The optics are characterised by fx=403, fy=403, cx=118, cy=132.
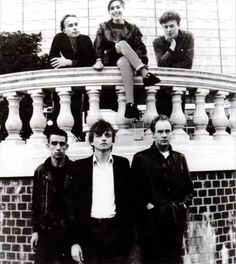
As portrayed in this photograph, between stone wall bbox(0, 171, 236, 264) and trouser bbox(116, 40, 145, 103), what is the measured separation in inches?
44.4

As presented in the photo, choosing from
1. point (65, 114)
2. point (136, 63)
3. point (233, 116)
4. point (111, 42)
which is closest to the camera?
point (136, 63)

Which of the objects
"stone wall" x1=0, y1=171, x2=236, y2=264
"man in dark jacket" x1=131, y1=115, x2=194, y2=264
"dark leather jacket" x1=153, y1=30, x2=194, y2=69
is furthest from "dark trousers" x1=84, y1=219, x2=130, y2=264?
"dark leather jacket" x1=153, y1=30, x2=194, y2=69

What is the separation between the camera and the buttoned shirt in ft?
10.2

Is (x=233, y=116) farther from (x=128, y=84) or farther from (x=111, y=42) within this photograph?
(x=111, y=42)

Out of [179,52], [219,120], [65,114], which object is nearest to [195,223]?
[219,120]

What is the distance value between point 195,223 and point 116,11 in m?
2.33

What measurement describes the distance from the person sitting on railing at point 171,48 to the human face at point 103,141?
48.0 inches

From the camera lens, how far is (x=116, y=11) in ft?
13.8

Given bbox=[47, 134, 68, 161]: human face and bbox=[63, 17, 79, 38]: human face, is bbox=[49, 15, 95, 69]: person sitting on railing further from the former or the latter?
bbox=[47, 134, 68, 161]: human face

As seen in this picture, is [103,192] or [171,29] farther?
[171,29]

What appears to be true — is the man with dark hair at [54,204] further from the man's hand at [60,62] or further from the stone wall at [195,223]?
the man's hand at [60,62]

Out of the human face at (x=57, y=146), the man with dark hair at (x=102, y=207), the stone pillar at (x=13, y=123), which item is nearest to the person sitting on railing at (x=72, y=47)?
the stone pillar at (x=13, y=123)

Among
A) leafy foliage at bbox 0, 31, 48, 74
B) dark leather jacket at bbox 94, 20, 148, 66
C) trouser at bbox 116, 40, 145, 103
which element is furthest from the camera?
leafy foliage at bbox 0, 31, 48, 74

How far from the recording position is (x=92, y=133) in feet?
10.5
